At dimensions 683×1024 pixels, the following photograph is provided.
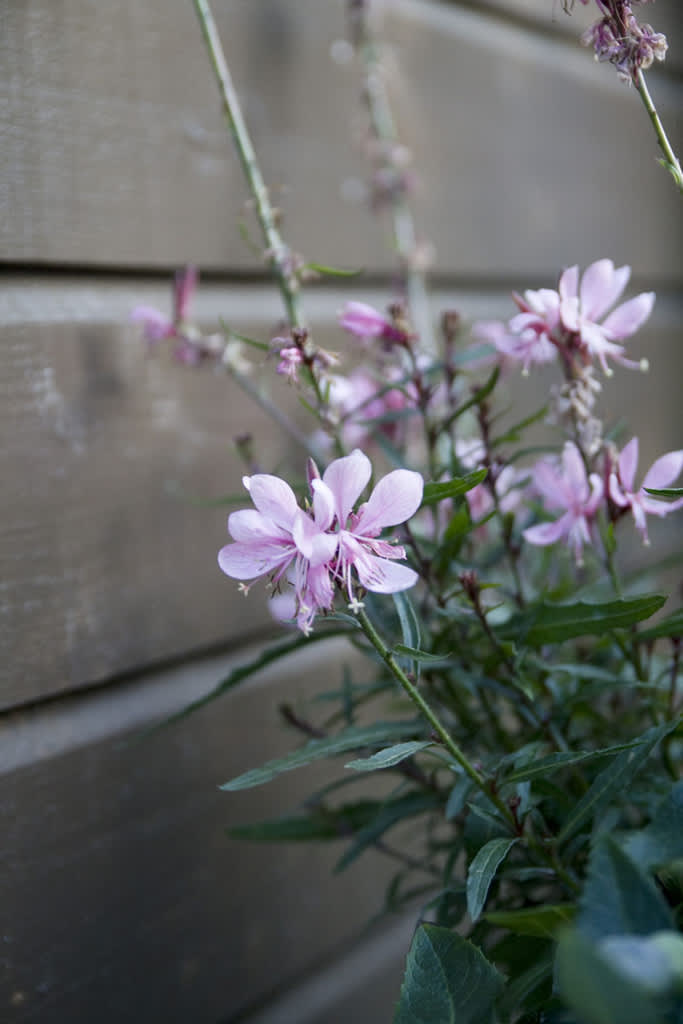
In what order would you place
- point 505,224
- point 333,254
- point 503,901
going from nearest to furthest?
point 503,901 < point 333,254 < point 505,224

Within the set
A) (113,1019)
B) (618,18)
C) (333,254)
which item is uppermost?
(333,254)

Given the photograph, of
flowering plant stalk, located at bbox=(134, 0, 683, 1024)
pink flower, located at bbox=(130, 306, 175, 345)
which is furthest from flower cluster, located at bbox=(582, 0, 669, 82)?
pink flower, located at bbox=(130, 306, 175, 345)

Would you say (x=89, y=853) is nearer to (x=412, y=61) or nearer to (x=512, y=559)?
(x=512, y=559)

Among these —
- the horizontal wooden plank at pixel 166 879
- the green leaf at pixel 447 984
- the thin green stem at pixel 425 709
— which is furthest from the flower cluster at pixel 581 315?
the horizontal wooden plank at pixel 166 879

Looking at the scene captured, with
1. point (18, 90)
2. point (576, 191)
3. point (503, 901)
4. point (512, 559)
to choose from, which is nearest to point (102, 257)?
point (18, 90)

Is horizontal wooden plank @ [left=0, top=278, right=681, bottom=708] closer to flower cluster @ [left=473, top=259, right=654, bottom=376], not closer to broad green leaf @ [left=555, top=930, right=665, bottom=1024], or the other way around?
flower cluster @ [left=473, top=259, right=654, bottom=376]

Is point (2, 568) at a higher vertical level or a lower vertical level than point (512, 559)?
higher

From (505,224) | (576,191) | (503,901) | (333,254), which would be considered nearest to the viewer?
(503,901)
